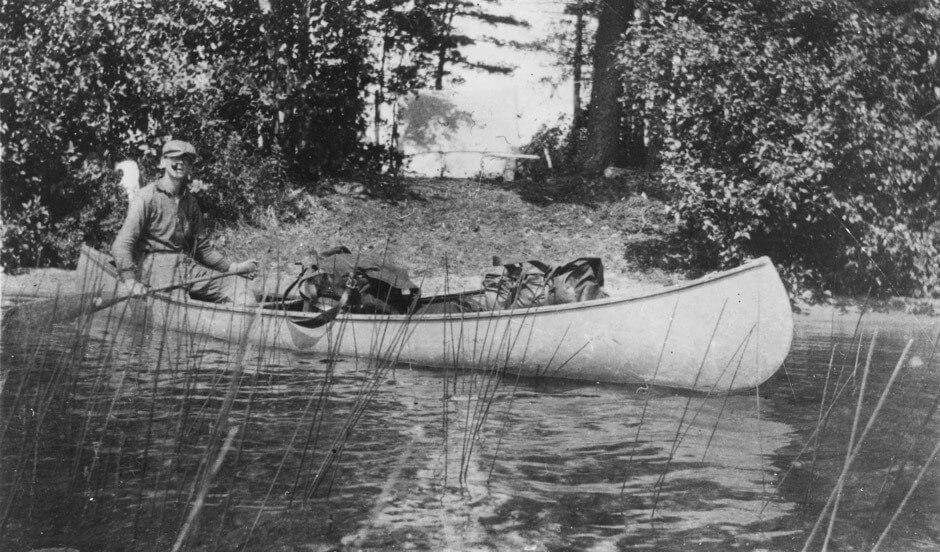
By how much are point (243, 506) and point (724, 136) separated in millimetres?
7698

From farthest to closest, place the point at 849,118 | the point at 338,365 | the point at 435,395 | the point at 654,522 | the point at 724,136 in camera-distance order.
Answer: the point at 724,136, the point at 849,118, the point at 338,365, the point at 435,395, the point at 654,522

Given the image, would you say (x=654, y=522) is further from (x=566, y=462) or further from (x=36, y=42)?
(x=36, y=42)

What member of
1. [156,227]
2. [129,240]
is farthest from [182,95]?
[129,240]

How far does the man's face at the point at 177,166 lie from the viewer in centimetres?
728

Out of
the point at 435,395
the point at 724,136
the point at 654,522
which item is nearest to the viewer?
the point at 654,522

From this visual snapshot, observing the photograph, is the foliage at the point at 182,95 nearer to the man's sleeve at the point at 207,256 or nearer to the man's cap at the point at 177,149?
the man's sleeve at the point at 207,256

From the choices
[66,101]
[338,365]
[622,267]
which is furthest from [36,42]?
[622,267]

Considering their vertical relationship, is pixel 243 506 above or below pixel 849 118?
below

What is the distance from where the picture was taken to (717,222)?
10.1 metres

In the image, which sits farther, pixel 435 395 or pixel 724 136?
pixel 724 136

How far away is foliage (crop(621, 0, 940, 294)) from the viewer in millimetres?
9031

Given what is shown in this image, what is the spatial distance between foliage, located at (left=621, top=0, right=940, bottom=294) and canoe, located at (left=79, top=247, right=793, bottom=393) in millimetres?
3752

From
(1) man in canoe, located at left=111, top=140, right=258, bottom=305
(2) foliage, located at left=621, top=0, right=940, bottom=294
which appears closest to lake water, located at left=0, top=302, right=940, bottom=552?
(1) man in canoe, located at left=111, top=140, right=258, bottom=305

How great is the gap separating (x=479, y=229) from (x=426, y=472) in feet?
28.9
